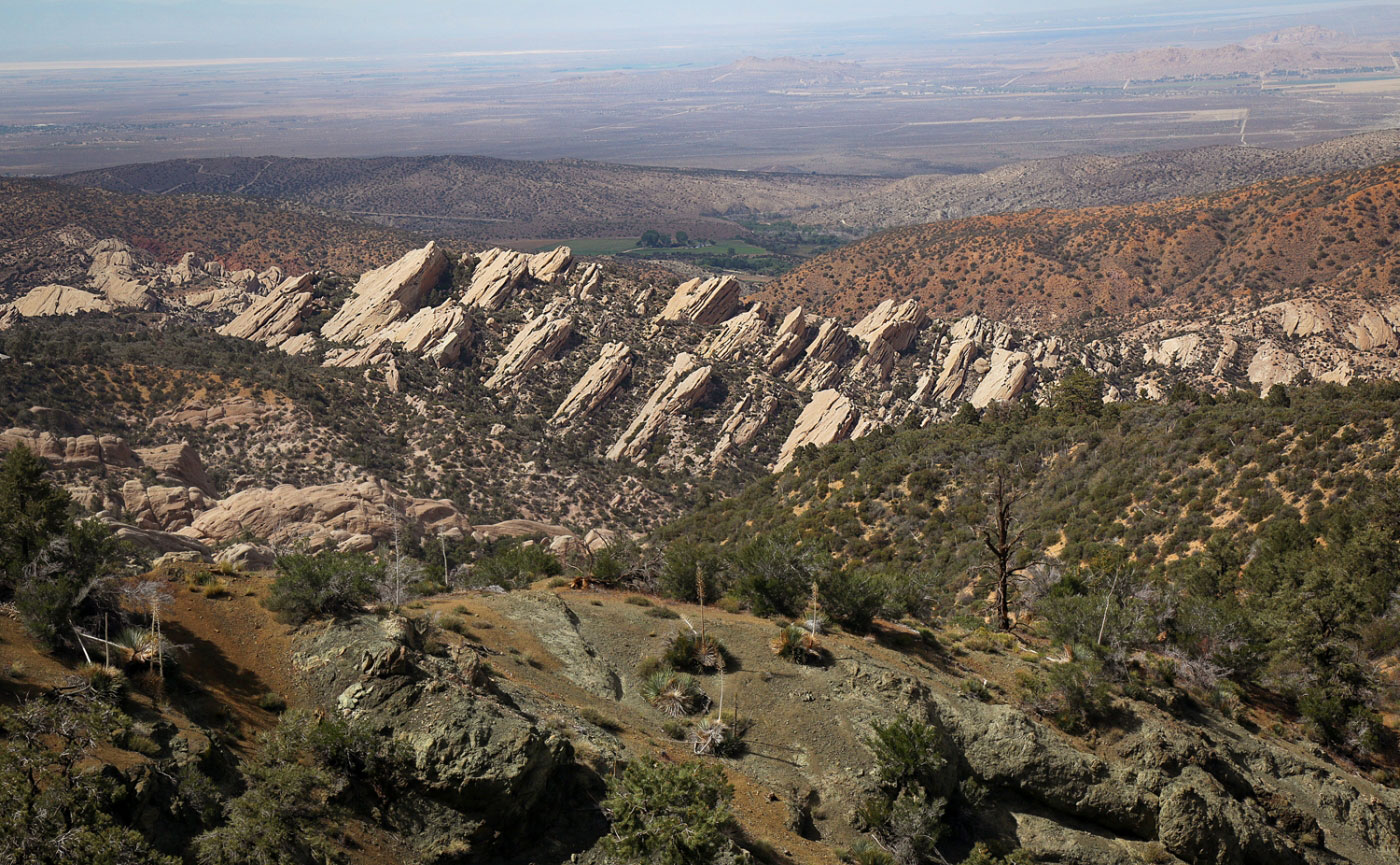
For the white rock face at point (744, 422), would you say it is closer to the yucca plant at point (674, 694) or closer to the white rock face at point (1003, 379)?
the white rock face at point (1003, 379)

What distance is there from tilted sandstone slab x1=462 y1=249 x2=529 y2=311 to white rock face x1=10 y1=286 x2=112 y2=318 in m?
35.3

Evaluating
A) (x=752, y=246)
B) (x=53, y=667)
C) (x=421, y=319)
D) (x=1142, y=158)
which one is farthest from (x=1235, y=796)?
(x=1142, y=158)

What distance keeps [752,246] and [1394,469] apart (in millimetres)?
150424

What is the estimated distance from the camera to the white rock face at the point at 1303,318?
67.6 m

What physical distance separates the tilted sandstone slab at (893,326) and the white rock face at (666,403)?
59.0 ft

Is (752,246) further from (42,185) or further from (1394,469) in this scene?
(1394,469)

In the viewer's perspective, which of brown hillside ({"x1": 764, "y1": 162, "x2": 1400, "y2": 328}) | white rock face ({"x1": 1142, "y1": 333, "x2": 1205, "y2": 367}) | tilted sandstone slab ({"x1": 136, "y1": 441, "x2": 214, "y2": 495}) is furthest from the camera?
brown hillside ({"x1": 764, "y1": 162, "x2": 1400, "y2": 328})

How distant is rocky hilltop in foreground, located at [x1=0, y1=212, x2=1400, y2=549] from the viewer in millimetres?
41281

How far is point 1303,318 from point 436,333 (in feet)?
231

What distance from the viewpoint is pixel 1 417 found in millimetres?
38938

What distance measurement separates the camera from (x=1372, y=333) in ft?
214

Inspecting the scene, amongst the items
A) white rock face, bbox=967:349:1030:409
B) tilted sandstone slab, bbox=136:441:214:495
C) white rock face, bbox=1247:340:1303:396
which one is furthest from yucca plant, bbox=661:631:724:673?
white rock face, bbox=1247:340:1303:396

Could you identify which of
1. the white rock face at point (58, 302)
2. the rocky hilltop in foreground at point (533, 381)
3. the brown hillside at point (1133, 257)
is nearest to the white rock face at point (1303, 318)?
the rocky hilltop in foreground at point (533, 381)

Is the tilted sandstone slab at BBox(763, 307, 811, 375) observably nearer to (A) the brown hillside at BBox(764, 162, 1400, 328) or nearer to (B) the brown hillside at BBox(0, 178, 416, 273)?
(A) the brown hillside at BBox(764, 162, 1400, 328)
